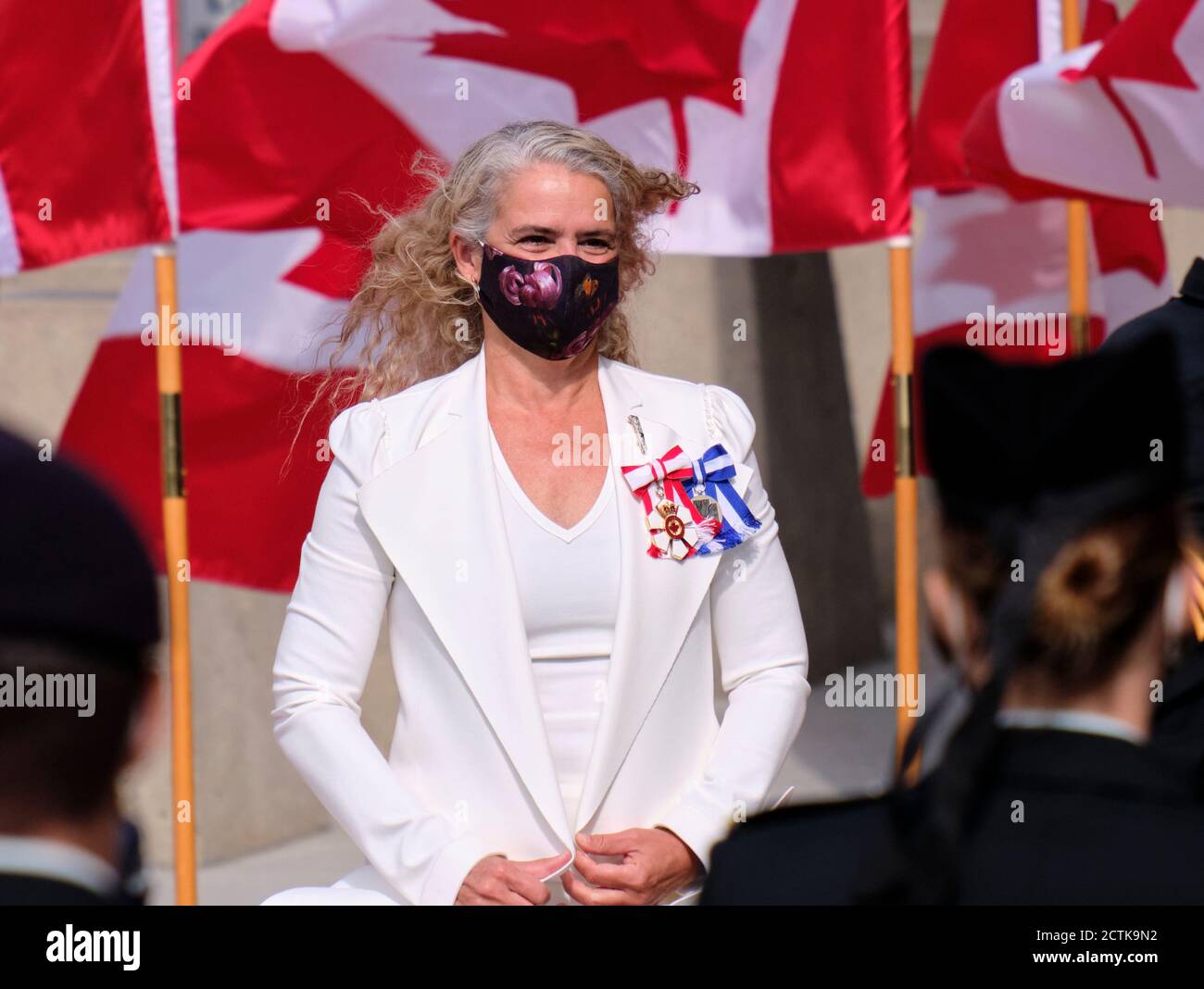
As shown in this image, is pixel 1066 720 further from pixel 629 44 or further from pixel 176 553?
pixel 629 44

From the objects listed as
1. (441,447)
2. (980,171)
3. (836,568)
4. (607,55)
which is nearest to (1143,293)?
(980,171)

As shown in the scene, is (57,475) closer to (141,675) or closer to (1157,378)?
(141,675)

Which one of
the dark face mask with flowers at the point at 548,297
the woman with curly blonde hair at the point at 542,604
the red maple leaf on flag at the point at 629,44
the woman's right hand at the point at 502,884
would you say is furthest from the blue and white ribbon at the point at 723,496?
the red maple leaf on flag at the point at 629,44

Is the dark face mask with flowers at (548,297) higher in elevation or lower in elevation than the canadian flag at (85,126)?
lower

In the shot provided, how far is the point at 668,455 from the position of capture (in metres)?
2.50

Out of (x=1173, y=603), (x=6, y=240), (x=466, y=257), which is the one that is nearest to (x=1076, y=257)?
(x=466, y=257)

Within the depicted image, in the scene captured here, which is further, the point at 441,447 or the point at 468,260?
the point at 468,260

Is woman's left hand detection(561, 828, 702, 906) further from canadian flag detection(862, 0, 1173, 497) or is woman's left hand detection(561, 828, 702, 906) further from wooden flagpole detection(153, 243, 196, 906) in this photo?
canadian flag detection(862, 0, 1173, 497)

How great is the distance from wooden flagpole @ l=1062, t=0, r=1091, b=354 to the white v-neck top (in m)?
1.80

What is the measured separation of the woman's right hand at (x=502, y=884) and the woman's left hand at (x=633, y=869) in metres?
0.05

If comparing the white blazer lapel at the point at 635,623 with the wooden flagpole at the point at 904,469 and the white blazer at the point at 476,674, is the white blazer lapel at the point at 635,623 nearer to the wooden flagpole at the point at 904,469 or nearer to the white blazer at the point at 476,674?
the white blazer at the point at 476,674

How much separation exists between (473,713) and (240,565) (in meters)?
1.54

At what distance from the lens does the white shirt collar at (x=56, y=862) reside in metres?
1.05

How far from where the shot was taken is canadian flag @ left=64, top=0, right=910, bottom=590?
11.9 ft
